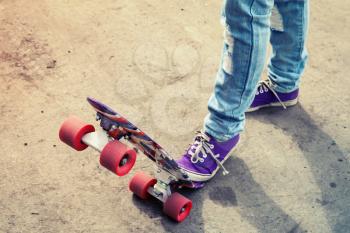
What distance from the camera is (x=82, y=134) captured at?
197 centimetres

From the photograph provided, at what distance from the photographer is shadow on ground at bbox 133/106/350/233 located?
213cm

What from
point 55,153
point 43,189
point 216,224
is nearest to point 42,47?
point 55,153

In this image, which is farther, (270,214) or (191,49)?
(191,49)

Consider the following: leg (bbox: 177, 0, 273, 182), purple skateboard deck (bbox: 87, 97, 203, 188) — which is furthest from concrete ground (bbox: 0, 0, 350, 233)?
purple skateboard deck (bbox: 87, 97, 203, 188)

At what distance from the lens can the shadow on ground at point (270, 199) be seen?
2127mm

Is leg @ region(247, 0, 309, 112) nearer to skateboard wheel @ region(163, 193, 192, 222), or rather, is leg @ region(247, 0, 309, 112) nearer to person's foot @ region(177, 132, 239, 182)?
person's foot @ region(177, 132, 239, 182)

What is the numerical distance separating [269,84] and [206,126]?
0.48 m

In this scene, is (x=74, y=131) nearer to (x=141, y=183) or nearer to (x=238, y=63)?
(x=141, y=183)

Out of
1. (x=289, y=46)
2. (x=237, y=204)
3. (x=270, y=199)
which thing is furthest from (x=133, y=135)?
(x=289, y=46)

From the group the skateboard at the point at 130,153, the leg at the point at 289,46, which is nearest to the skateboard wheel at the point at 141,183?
the skateboard at the point at 130,153

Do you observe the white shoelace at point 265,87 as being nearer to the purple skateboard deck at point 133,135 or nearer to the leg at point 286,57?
the leg at point 286,57

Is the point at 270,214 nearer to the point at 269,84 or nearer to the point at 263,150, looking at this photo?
the point at 263,150

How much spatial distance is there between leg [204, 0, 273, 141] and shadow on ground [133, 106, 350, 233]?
0.21 meters

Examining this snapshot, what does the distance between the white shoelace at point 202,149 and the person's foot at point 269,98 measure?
0.42m
